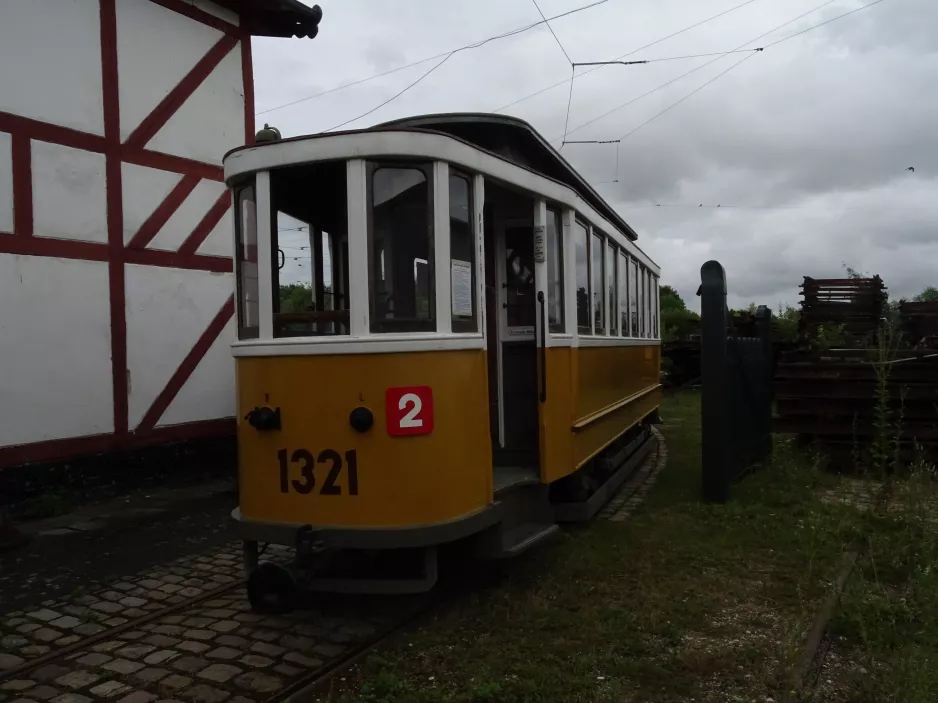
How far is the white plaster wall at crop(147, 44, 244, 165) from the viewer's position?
31.5 feet

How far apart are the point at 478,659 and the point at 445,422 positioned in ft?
4.14

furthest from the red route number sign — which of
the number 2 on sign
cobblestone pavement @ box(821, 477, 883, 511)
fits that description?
cobblestone pavement @ box(821, 477, 883, 511)

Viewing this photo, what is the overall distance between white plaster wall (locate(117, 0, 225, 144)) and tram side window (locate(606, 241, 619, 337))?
5444 mm

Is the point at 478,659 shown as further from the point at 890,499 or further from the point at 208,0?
the point at 208,0

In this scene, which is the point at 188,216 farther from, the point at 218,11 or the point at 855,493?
the point at 855,493

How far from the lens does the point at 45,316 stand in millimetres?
8086

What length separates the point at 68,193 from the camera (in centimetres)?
839

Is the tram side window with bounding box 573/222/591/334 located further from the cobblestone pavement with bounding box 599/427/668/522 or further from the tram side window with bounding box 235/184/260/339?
the tram side window with bounding box 235/184/260/339

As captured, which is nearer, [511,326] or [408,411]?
[408,411]

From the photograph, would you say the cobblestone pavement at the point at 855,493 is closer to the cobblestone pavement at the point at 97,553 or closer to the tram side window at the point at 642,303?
the tram side window at the point at 642,303

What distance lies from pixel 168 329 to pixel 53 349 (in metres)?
1.45

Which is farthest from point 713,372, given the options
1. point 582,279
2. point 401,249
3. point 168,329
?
point 168,329

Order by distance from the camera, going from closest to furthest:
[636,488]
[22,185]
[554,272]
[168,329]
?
[554,272] → [22,185] → [636,488] → [168,329]

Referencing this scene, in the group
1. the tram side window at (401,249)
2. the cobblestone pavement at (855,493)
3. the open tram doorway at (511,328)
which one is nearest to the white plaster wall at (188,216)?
the open tram doorway at (511,328)
